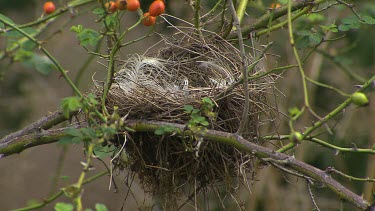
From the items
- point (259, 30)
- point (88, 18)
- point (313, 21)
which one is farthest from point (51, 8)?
point (88, 18)

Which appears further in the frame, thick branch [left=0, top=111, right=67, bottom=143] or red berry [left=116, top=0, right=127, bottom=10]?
thick branch [left=0, top=111, right=67, bottom=143]

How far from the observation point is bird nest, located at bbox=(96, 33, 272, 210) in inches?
86.0

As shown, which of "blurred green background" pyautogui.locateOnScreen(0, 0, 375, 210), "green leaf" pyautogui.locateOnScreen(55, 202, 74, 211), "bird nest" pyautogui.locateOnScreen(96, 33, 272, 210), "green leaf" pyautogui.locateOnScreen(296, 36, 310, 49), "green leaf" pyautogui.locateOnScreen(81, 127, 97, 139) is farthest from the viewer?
"blurred green background" pyautogui.locateOnScreen(0, 0, 375, 210)

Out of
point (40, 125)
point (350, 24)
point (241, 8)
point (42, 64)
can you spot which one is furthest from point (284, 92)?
point (42, 64)

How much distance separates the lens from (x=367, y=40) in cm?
Result: 408

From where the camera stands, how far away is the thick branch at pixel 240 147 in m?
1.83

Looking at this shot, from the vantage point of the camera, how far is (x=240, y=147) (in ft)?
6.46

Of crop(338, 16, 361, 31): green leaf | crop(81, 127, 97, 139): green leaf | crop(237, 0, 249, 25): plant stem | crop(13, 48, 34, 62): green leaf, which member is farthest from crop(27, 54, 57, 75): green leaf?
crop(237, 0, 249, 25): plant stem

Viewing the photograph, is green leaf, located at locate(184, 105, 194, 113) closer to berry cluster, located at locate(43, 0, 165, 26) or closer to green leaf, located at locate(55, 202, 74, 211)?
berry cluster, located at locate(43, 0, 165, 26)

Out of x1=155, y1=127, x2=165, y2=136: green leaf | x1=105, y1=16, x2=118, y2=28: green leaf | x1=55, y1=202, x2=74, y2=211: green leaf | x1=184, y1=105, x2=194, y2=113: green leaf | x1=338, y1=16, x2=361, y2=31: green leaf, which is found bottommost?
x1=55, y1=202, x2=74, y2=211: green leaf

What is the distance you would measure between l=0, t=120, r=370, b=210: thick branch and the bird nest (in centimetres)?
4

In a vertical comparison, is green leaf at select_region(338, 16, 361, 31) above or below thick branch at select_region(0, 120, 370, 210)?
above

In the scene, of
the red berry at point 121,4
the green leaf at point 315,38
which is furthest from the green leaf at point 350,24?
the red berry at point 121,4

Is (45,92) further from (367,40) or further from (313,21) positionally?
(313,21)
